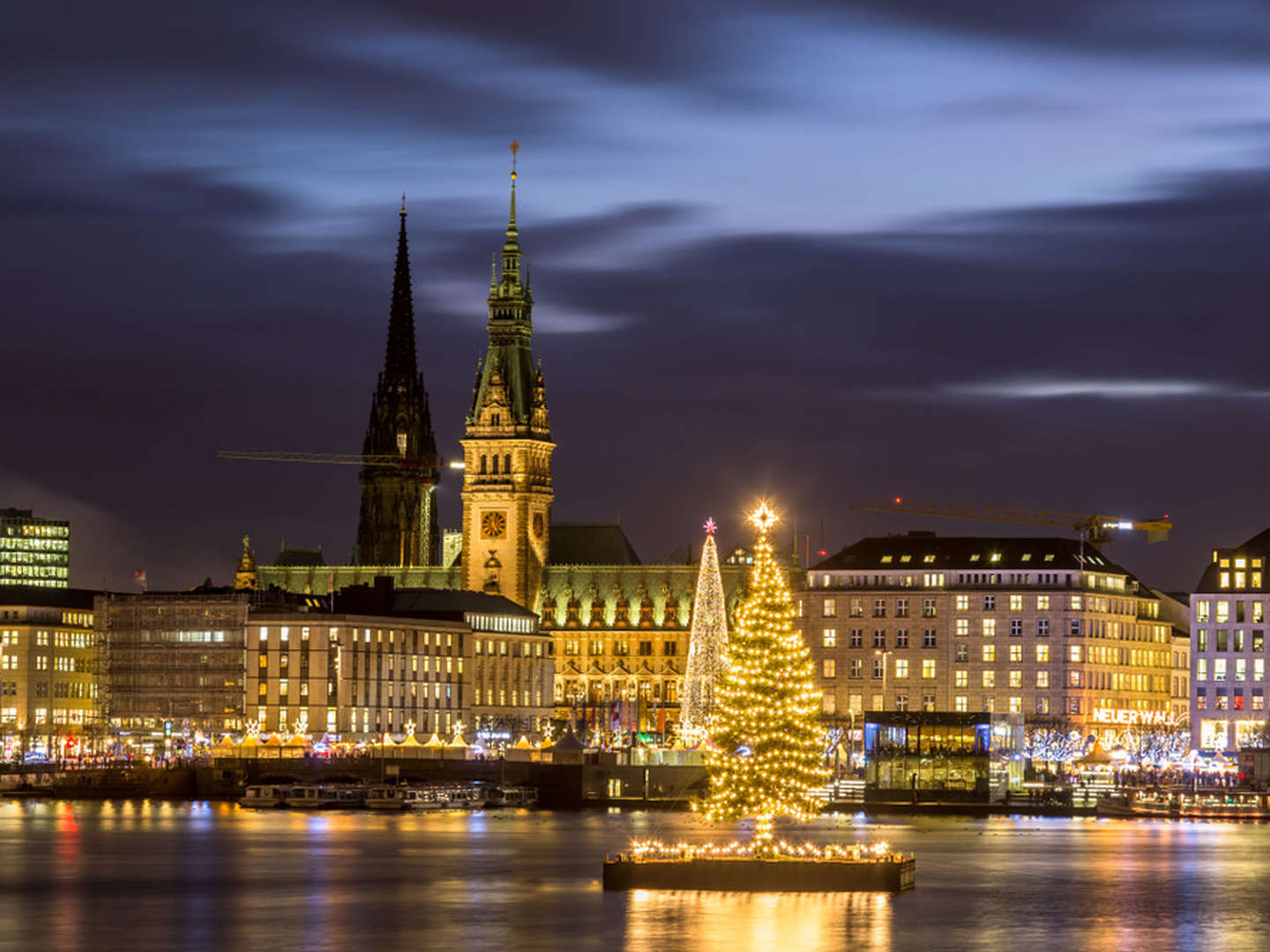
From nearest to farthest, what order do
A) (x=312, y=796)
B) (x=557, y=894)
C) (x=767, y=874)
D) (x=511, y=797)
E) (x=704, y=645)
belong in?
(x=767, y=874) < (x=557, y=894) < (x=704, y=645) < (x=312, y=796) < (x=511, y=797)

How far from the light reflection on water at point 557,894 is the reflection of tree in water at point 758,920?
0.14 meters

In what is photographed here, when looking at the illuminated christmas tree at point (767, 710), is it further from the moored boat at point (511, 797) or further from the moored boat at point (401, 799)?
the moored boat at point (511, 797)

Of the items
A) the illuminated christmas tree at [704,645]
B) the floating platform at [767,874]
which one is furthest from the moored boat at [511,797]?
the floating platform at [767,874]

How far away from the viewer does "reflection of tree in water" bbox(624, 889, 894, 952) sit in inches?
2980

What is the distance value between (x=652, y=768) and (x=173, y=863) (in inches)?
3259

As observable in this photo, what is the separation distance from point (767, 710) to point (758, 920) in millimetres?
11867

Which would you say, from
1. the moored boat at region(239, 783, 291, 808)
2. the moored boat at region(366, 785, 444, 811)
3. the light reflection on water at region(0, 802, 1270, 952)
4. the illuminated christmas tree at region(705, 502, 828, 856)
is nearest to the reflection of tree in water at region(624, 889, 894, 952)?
the light reflection on water at region(0, 802, 1270, 952)

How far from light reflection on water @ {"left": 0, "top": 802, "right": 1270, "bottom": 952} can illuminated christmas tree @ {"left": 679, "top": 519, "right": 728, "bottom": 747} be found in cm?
3260

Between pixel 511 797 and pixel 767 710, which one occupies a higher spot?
pixel 767 710

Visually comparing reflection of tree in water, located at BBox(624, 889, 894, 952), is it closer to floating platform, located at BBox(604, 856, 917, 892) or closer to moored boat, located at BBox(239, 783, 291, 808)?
floating platform, located at BBox(604, 856, 917, 892)

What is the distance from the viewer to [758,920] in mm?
81438

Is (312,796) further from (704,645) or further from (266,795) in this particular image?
(704,645)

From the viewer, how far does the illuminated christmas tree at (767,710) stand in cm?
9206

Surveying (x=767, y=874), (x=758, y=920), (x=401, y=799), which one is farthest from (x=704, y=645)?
(x=758, y=920)
